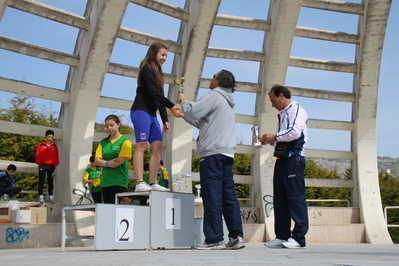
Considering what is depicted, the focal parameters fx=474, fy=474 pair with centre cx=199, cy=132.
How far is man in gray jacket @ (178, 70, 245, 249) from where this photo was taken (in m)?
4.52

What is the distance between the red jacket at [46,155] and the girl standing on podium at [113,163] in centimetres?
453

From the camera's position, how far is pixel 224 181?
4734mm

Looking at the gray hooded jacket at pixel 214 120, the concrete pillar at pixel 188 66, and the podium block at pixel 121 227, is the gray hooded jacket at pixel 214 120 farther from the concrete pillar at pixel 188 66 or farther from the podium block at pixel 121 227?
the concrete pillar at pixel 188 66

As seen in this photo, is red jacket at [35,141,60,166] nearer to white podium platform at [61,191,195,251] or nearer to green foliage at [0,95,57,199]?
green foliage at [0,95,57,199]

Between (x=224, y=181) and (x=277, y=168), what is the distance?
26.3 inches

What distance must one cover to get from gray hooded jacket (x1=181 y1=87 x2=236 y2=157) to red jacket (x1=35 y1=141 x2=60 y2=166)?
5745mm

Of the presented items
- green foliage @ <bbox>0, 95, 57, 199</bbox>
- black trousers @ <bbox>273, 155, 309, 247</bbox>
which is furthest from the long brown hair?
green foliage @ <bbox>0, 95, 57, 199</bbox>

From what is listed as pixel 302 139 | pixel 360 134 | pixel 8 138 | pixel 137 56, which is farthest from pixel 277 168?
pixel 8 138

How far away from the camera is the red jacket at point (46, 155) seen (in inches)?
380

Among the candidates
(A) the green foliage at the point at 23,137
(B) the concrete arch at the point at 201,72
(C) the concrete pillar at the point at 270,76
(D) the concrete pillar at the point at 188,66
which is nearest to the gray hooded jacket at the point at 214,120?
(B) the concrete arch at the point at 201,72

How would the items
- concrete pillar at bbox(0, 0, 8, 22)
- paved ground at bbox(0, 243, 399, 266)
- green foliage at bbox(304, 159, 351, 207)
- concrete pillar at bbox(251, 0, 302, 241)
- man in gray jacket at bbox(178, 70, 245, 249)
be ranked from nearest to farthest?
paved ground at bbox(0, 243, 399, 266), man in gray jacket at bbox(178, 70, 245, 249), concrete pillar at bbox(0, 0, 8, 22), concrete pillar at bbox(251, 0, 302, 241), green foliage at bbox(304, 159, 351, 207)

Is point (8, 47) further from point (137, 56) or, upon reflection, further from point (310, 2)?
point (310, 2)

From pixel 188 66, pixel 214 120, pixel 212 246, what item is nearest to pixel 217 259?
pixel 212 246

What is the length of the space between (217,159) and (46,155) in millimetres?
6075
